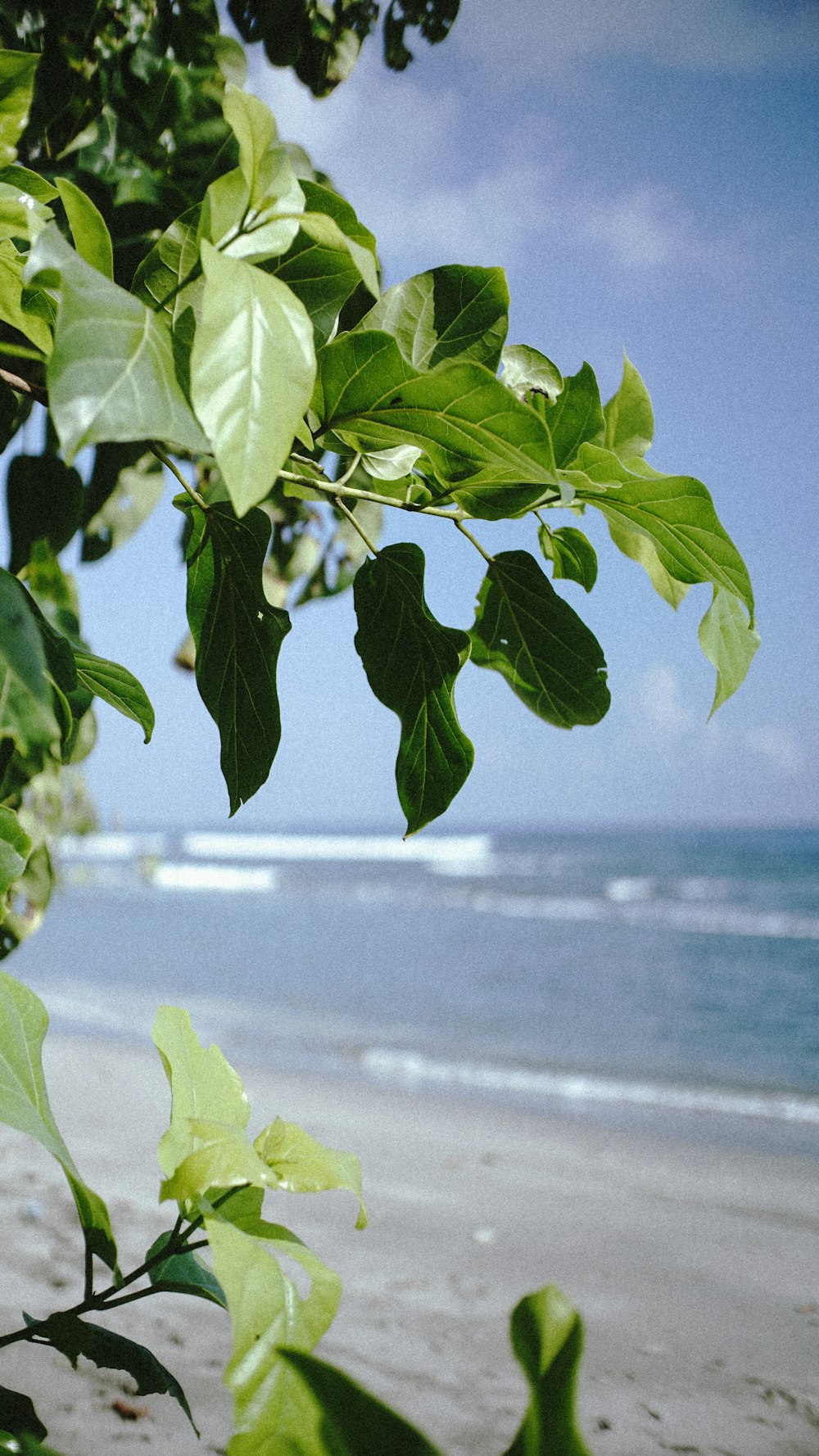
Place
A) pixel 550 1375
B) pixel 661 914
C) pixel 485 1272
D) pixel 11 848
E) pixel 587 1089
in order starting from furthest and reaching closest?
1. pixel 661 914
2. pixel 587 1089
3. pixel 485 1272
4. pixel 11 848
5. pixel 550 1375

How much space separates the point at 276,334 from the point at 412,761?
0.28 m

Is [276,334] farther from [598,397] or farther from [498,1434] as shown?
[498,1434]

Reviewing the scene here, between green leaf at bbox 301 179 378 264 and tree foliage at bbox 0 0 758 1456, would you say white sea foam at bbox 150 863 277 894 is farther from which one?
green leaf at bbox 301 179 378 264

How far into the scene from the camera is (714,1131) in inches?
216

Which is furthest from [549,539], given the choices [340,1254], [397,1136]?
[397,1136]

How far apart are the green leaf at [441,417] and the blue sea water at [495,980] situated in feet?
18.3

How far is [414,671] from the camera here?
1.78ft

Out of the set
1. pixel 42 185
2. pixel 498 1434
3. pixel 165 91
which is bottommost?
pixel 498 1434

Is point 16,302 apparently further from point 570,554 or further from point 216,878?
point 216,878

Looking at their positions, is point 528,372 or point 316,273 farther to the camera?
point 528,372

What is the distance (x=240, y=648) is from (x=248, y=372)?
0.78ft

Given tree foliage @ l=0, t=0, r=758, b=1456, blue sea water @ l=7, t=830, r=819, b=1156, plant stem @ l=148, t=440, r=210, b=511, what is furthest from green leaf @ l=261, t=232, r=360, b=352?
blue sea water @ l=7, t=830, r=819, b=1156

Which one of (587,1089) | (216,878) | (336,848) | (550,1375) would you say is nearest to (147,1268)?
(550,1375)

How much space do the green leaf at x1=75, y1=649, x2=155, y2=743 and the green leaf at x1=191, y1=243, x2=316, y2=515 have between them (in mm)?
283
